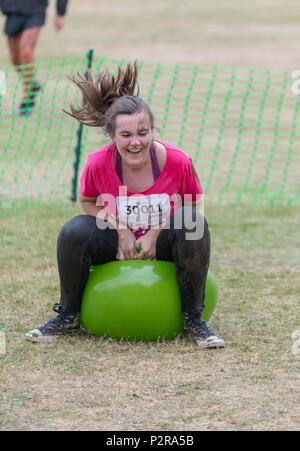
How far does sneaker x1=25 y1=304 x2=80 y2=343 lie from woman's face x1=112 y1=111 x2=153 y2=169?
3.00 feet

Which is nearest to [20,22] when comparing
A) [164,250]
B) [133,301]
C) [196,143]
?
[196,143]

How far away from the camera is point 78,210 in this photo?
6.89 meters

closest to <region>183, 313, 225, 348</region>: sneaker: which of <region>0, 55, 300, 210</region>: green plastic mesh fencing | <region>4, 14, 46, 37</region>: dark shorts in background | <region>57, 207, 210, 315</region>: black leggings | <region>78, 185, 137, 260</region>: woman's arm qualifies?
<region>57, 207, 210, 315</region>: black leggings

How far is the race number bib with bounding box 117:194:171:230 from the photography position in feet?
13.8

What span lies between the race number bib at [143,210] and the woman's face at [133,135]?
231mm

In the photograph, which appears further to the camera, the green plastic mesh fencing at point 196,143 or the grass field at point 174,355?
the green plastic mesh fencing at point 196,143

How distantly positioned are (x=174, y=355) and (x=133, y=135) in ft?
3.85

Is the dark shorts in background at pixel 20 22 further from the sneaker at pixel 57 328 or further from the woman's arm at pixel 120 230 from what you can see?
the sneaker at pixel 57 328

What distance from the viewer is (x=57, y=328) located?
4184mm

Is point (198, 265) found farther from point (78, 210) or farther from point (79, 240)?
point (78, 210)

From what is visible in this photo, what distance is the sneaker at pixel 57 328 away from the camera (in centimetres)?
415

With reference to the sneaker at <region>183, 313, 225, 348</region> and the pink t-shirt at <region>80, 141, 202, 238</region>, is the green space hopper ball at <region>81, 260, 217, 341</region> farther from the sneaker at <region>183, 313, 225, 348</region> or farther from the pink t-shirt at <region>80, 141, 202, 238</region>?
the pink t-shirt at <region>80, 141, 202, 238</region>

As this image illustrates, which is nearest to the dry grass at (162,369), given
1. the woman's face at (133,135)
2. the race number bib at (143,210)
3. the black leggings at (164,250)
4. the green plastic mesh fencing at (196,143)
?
the black leggings at (164,250)

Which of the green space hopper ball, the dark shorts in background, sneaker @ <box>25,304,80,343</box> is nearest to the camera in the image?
the green space hopper ball
